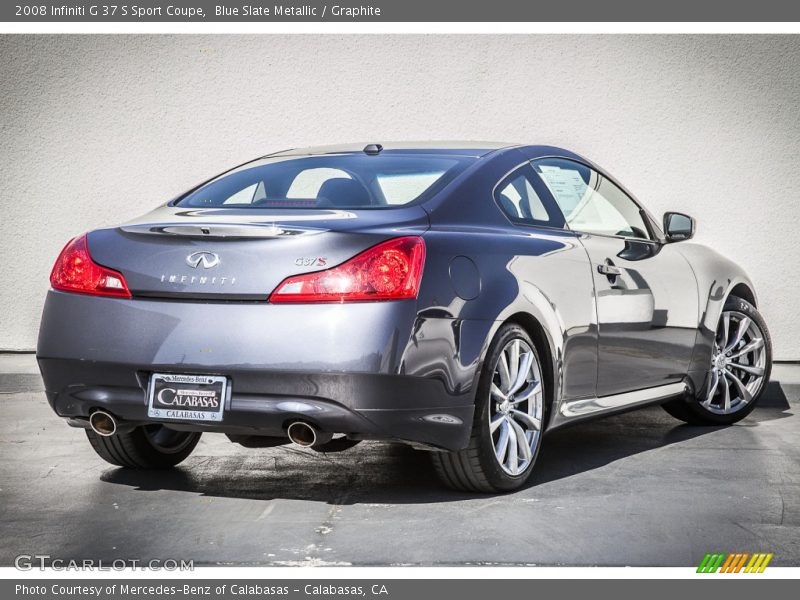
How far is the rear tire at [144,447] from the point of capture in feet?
18.5

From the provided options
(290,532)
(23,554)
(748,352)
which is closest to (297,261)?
(290,532)

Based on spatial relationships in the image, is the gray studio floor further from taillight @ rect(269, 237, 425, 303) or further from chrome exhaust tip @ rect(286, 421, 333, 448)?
taillight @ rect(269, 237, 425, 303)

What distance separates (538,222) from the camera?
18.5ft

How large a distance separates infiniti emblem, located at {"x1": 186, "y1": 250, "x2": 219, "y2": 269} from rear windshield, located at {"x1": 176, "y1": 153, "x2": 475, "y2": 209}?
53 centimetres

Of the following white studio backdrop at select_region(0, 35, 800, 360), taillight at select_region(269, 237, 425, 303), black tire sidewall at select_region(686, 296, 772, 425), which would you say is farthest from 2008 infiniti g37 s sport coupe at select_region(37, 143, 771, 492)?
white studio backdrop at select_region(0, 35, 800, 360)

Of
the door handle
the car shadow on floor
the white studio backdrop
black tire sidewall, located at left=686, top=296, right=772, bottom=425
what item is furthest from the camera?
the white studio backdrop

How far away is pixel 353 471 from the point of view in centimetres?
580

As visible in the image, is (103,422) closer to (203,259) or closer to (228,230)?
(203,259)

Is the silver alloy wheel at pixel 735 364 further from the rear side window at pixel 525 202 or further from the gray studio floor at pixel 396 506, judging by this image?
the rear side window at pixel 525 202

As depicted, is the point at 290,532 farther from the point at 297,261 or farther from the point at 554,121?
the point at 554,121

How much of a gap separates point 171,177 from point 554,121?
10.3 feet

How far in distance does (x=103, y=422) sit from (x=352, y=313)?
46.3 inches

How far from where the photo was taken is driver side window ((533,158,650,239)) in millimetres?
5949

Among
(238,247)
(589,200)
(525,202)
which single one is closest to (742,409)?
(589,200)
